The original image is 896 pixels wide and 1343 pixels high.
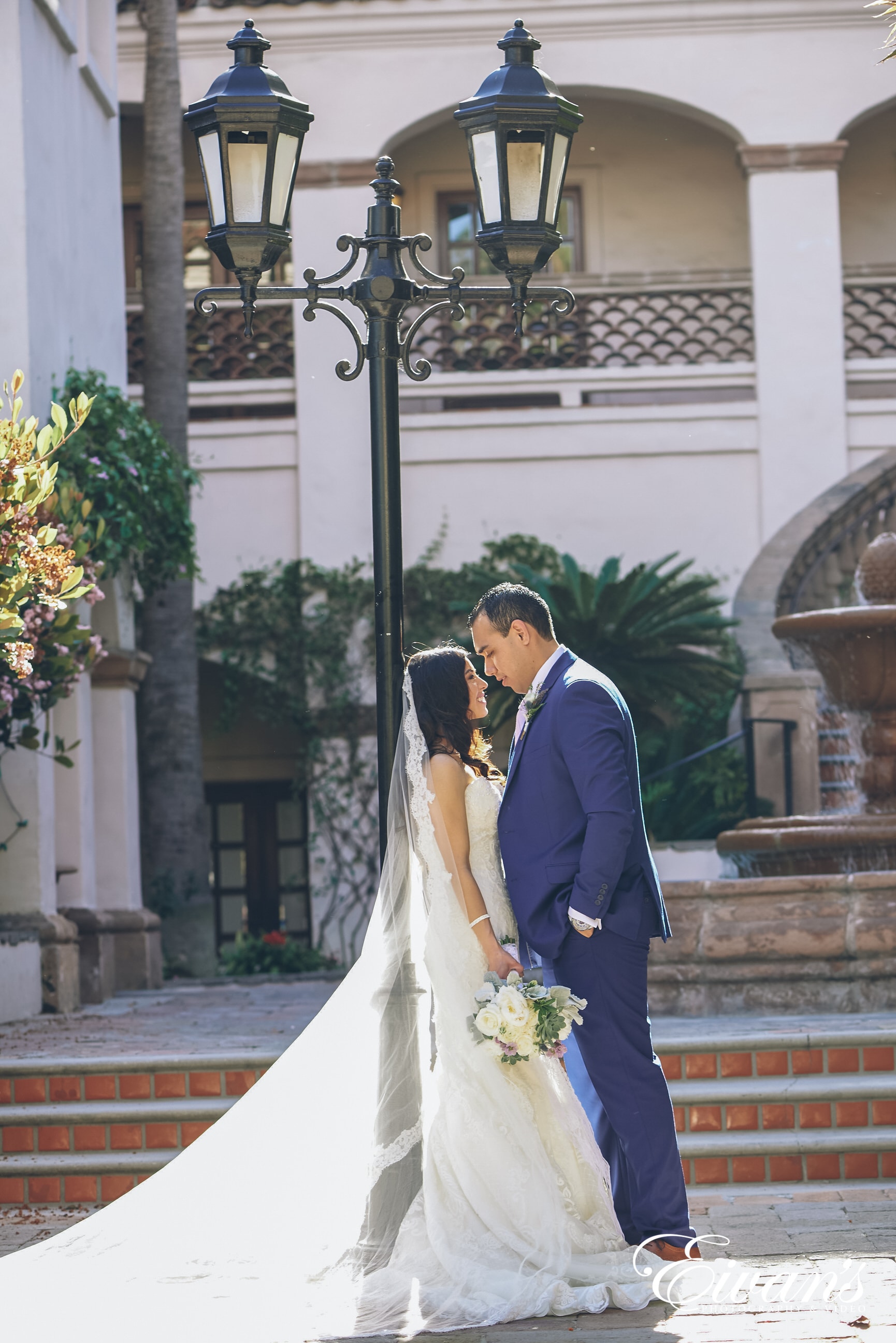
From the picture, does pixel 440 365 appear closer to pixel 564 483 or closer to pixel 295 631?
pixel 564 483

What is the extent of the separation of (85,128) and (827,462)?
7782mm

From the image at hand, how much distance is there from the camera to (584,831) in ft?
14.7

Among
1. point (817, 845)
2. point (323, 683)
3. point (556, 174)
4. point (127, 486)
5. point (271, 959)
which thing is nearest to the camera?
point (556, 174)

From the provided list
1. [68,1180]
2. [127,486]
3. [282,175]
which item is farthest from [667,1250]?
[127,486]

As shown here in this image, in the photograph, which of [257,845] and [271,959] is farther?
[257,845]

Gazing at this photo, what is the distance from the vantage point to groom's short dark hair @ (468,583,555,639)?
4.64 metres

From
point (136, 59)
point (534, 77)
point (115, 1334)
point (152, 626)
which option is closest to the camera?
point (115, 1334)

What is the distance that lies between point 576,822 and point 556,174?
88.9 inches

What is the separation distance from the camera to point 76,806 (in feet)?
34.8

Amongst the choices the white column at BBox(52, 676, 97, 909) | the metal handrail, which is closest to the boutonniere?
the white column at BBox(52, 676, 97, 909)

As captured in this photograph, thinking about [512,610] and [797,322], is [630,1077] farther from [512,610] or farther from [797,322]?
[797,322]

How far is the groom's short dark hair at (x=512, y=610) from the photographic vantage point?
4.64m

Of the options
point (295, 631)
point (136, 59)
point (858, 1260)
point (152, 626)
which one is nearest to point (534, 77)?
point (858, 1260)

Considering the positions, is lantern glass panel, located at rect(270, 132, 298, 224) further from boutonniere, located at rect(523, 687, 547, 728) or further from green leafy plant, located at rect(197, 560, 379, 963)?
green leafy plant, located at rect(197, 560, 379, 963)
